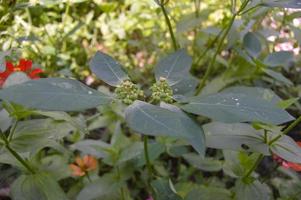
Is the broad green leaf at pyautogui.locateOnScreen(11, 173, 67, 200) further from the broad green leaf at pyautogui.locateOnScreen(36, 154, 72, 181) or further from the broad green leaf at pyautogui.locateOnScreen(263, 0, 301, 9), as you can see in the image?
the broad green leaf at pyautogui.locateOnScreen(263, 0, 301, 9)

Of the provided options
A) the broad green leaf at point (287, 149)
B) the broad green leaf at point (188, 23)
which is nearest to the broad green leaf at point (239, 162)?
the broad green leaf at point (287, 149)

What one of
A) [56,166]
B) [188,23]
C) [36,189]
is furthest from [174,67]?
[188,23]

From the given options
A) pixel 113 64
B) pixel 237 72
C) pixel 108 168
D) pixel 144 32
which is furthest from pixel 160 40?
pixel 113 64

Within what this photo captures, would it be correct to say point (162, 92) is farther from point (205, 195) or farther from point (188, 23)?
point (188, 23)

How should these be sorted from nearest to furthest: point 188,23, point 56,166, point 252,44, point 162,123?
point 162,123, point 56,166, point 252,44, point 188,23

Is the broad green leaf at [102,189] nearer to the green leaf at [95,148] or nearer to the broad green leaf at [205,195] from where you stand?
the green leaf at [95,148]

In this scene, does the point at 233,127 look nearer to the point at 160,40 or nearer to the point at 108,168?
the point at 108,168
